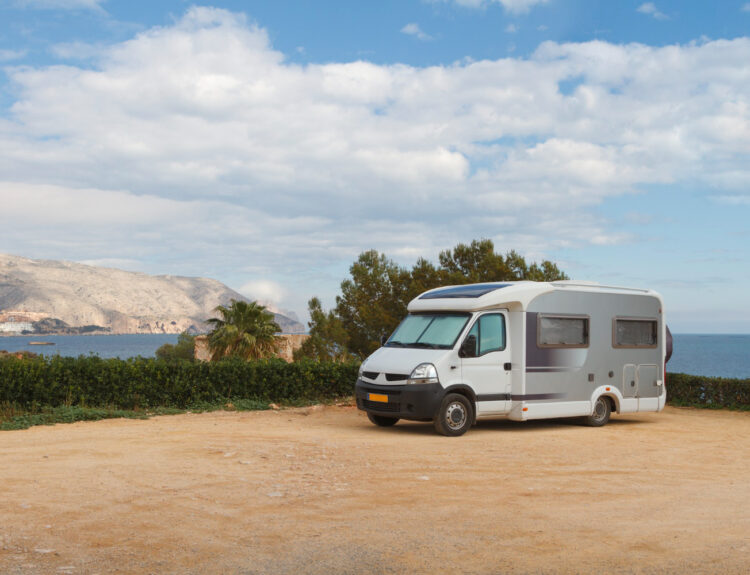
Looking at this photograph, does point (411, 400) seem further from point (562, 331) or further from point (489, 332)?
point (562, 331)

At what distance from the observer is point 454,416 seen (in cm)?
1339

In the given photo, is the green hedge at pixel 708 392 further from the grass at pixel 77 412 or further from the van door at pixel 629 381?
the grass at pixel 77 412

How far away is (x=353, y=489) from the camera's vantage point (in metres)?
8.54

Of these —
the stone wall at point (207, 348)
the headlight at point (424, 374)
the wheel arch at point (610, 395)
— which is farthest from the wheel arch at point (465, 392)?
the stone wall at point (207, 348)

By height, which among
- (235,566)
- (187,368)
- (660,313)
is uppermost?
(660,313)

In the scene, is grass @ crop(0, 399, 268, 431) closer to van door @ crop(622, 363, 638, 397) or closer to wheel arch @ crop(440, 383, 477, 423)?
wheel arch @ crop(440, 383, 477, 423)

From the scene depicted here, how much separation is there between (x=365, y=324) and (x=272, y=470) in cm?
3306

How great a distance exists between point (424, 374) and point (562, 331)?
3269 mm

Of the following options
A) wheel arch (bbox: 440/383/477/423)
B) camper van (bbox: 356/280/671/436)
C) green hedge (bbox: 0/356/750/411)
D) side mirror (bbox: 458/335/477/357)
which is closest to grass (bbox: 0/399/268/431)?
green hedge (bbox: 0/356/750/411)

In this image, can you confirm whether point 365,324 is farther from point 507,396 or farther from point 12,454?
point 12,454

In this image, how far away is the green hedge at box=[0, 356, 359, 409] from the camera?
1566 cm

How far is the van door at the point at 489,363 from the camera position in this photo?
1353 cm

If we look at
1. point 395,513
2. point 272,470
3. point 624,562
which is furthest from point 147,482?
point 624,562

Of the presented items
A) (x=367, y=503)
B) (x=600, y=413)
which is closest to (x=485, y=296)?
(x=600, y=413)
